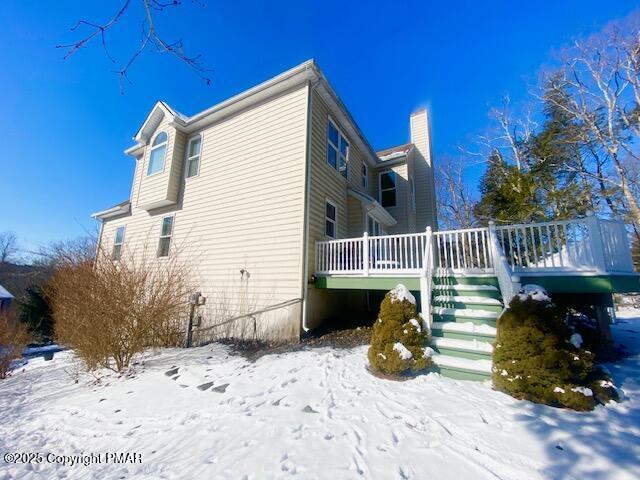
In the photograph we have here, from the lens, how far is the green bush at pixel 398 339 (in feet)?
13.9

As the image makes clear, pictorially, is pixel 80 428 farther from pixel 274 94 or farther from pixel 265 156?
pixel 274 94

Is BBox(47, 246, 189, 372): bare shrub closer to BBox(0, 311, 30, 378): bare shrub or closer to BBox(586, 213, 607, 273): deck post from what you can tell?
BBox(0, 311, 30, 378): bare shrub

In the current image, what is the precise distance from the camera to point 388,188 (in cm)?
1345

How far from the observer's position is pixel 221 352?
21.7ft

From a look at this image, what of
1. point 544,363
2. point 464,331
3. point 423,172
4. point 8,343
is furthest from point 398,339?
point 423,172

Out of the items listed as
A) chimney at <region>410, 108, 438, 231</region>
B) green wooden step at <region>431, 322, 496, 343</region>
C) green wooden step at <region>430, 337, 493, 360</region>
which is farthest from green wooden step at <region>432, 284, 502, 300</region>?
chimney at <region>410, 108, 438, 231</region>

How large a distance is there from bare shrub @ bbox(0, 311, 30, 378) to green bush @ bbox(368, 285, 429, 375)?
9.59 m

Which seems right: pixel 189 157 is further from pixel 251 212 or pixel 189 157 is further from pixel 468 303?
pixel 468 303

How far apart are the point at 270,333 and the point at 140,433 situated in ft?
13.0

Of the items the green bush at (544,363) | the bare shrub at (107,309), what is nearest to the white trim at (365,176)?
the bare shrub at (107,309)

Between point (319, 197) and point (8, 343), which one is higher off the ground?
point (319, 197)

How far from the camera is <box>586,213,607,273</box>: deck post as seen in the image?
4858 mm

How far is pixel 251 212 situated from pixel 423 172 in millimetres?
10776

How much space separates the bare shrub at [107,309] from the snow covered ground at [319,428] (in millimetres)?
997
